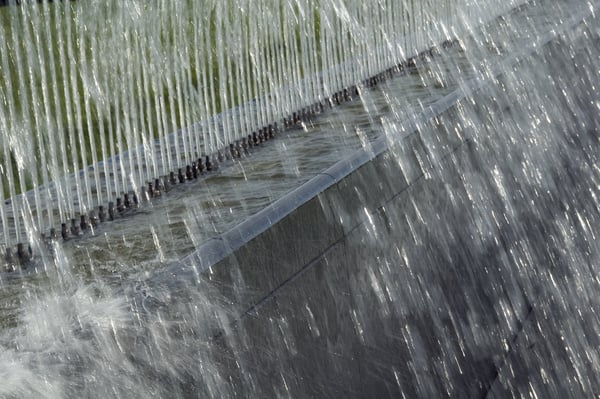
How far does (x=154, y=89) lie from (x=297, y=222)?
1.82 m

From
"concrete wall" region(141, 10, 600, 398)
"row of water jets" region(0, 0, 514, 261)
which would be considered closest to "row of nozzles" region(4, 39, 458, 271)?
"row of water jets" region(0, 0, 514, 261)

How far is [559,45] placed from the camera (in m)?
11.9

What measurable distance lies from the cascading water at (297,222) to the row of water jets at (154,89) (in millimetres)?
23

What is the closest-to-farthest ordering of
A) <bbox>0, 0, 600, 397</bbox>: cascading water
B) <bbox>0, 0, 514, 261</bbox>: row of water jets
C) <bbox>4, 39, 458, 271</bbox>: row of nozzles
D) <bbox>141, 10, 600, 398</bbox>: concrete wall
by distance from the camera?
1. <bbox>0, 0, 600, 397</bbox>: cascading water
2. <bbox>141, 10, 600, 398</bbox>: concrete wall
3. <bbox>4, 39, 458, 271</bbox>: row of nozzles
4. <bbox>0, 0, 514, 261</bbox>: row of water jets

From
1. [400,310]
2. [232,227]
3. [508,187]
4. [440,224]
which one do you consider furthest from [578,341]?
[232,227]

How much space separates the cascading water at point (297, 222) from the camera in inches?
157

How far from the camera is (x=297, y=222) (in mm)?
4891

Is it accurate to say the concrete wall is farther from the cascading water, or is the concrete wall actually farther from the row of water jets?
the row of water jets

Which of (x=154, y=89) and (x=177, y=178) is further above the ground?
(x=154, y=89)

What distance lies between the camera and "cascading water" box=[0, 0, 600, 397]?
399cm

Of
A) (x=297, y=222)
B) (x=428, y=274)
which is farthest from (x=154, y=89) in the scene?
(x=428, y=274)

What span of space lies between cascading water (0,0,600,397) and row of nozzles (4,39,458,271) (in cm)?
3

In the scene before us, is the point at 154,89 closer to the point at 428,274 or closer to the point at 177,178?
the point at 177,178

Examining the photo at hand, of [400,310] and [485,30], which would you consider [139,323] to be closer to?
[400,310]
